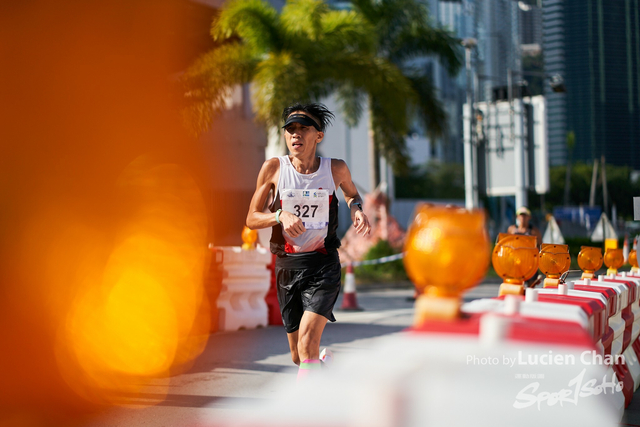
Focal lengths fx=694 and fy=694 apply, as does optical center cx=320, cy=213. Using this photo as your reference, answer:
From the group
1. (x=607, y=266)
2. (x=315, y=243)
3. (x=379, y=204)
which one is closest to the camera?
(x=315, y=243)

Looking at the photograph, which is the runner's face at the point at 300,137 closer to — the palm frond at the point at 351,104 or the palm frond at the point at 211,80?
the palm frond at the point at 211,80

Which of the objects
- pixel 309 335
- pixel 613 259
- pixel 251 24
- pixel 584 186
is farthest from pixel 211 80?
pixel 584 186

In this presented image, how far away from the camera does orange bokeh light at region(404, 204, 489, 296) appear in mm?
1839

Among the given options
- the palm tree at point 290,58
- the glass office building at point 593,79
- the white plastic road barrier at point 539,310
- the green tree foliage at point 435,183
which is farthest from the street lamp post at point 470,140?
the green tree foliage at point 435,183

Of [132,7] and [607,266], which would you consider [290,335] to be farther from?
[132,7]

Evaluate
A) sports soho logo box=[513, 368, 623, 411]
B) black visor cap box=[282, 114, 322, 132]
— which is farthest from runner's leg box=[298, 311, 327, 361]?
sports soho logo box=[513, 368, 623, 411]

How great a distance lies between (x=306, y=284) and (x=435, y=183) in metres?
77.9

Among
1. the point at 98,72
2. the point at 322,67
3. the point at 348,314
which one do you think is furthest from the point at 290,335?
the point at 322,67

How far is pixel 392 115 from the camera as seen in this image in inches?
759

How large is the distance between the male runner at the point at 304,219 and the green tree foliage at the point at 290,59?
38.2 feet

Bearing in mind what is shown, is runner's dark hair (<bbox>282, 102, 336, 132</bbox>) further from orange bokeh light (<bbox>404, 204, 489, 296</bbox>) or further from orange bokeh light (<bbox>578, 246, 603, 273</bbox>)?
orange bokeh light (<bbox>404, 204, 489, 296</bbox>)

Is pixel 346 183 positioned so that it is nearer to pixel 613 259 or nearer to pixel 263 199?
pixel 263 199

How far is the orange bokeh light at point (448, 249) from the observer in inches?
72.4

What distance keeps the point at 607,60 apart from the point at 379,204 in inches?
1407
